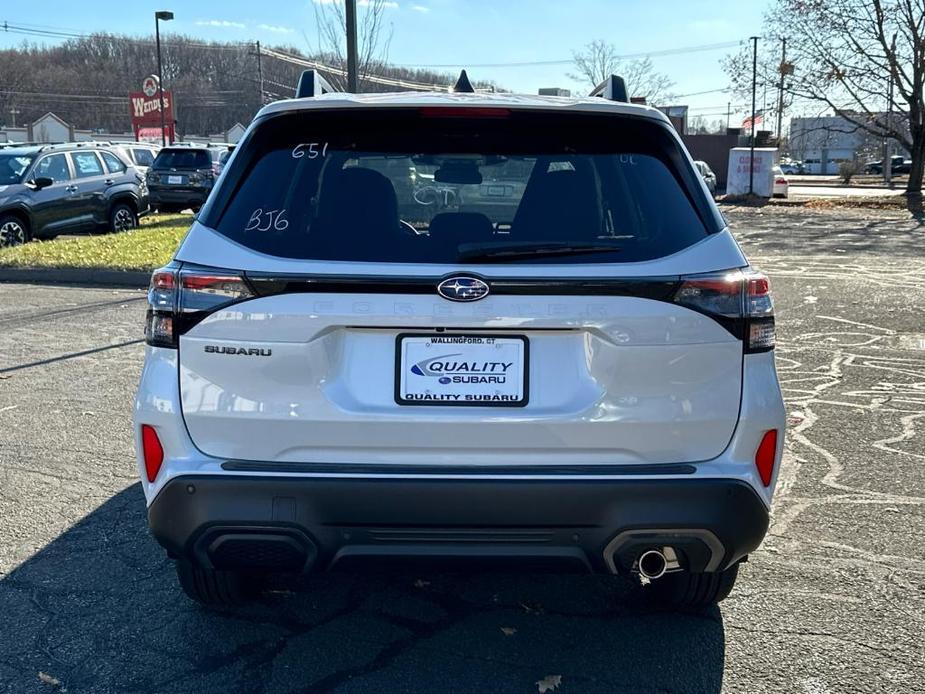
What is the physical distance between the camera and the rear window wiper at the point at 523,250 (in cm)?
261

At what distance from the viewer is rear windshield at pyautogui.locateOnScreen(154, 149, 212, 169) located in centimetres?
2258

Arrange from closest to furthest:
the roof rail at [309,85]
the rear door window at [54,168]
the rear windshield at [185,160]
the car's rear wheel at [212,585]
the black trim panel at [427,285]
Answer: the black trim panel at [427,285]
the car's rear wheel at [212,585]
the roof rail at [309,85]
the rear door window at [54,168]
the rear windshield at [185,160]

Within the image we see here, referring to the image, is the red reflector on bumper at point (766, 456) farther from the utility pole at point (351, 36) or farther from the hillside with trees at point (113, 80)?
the hillside with trees at point (113, 80)

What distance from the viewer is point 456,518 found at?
8.43 feet

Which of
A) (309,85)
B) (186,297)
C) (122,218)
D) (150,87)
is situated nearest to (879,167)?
(150,87)

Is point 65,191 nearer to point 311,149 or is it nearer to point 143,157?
point 143,157

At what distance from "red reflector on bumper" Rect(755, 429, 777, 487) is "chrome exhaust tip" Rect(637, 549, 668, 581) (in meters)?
0.38

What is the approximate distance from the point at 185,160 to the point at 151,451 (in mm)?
21456

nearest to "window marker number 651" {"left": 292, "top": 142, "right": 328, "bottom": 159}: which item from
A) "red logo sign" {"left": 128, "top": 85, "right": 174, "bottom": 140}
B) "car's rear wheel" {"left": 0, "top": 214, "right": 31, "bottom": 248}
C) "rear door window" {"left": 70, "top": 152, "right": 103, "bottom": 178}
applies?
"car's rear wheel" {"left": 0, "top": 214, "right": 31, "bottom": 248}

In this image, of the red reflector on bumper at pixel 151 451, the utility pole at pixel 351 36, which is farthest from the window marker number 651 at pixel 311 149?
the utility pole at pixel 351 36

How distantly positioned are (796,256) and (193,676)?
46.6 feet

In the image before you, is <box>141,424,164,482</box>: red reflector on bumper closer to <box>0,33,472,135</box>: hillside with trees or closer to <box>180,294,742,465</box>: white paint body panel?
<box>180,294,742,465</box>: white paint body panel

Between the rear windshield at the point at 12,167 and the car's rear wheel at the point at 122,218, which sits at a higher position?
the rear windshield at the point at 12,167

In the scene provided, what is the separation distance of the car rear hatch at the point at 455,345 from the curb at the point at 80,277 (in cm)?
1013
